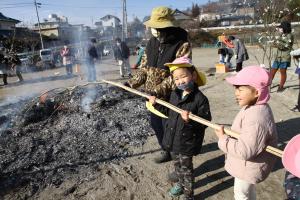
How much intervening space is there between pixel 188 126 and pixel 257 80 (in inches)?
41.0

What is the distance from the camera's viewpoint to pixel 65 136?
5.30 meters

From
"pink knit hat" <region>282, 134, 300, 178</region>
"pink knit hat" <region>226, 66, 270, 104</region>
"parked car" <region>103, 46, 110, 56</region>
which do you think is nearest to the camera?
"pink knit hat" <region>282, 134, 300, 178</region>

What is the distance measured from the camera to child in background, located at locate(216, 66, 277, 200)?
7.32ft

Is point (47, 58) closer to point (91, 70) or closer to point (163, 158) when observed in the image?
point (91, 70)

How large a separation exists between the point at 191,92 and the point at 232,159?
80 centimetres

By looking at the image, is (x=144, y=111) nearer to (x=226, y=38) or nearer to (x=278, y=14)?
(x=278, y=14)

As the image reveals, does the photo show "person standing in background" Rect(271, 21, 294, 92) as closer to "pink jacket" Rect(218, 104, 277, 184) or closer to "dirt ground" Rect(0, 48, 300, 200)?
"dirt ground" Rect(0, 48, 300, 200)

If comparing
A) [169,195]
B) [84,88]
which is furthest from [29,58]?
[169,195]

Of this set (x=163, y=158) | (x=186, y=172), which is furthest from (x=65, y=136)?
(x=186, y=172)

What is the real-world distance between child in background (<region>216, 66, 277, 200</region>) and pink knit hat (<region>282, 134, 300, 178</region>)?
1.11ft

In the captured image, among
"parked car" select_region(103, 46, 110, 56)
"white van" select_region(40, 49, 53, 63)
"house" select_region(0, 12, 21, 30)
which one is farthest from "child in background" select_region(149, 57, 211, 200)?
"house" select_region(0, 12, 21, 30)

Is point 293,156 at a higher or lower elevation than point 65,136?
higher

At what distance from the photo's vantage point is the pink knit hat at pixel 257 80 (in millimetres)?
2223

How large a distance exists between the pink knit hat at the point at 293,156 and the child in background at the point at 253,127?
34 cm
